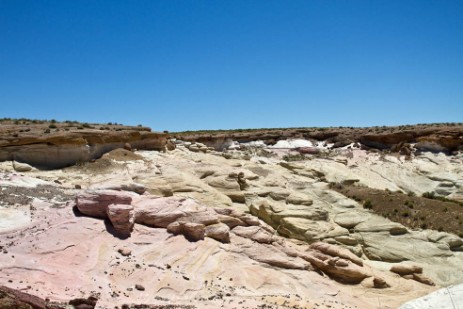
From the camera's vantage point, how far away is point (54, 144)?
75.0 feet

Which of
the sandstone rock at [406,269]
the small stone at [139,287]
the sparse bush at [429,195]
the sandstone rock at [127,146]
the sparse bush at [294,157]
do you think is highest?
the sandstone rock at [127,146]

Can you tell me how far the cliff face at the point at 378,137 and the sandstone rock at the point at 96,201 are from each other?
31.5 meters

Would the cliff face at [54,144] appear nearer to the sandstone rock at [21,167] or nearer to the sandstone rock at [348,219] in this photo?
the sandstone rock at [21,167]

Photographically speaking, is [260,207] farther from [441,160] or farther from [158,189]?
[441,160]

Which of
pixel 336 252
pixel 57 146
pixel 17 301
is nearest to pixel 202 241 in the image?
pixel 336 252

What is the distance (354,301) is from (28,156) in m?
17.4

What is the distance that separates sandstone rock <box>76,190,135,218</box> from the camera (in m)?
14.9

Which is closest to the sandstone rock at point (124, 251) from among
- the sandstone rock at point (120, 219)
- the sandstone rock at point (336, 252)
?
the sandstone rock at point (120, 219)

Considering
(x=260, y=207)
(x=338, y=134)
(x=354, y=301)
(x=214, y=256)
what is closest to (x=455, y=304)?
(x=354, y=301)

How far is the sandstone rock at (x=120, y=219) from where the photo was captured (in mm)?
14492

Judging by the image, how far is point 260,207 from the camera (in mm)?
22344

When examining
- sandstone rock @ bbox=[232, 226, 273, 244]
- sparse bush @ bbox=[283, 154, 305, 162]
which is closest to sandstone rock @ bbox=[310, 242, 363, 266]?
sandstone rock @ bbox=[232, 226, 273, 244]

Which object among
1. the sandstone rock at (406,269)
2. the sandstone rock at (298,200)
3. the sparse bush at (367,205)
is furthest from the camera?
the sparse bush at (367,205)

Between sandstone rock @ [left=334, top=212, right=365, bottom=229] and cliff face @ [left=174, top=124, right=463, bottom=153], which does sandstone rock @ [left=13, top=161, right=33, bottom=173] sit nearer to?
sandstone rock @ [left=334, top=212, right=365, bottom=229]
